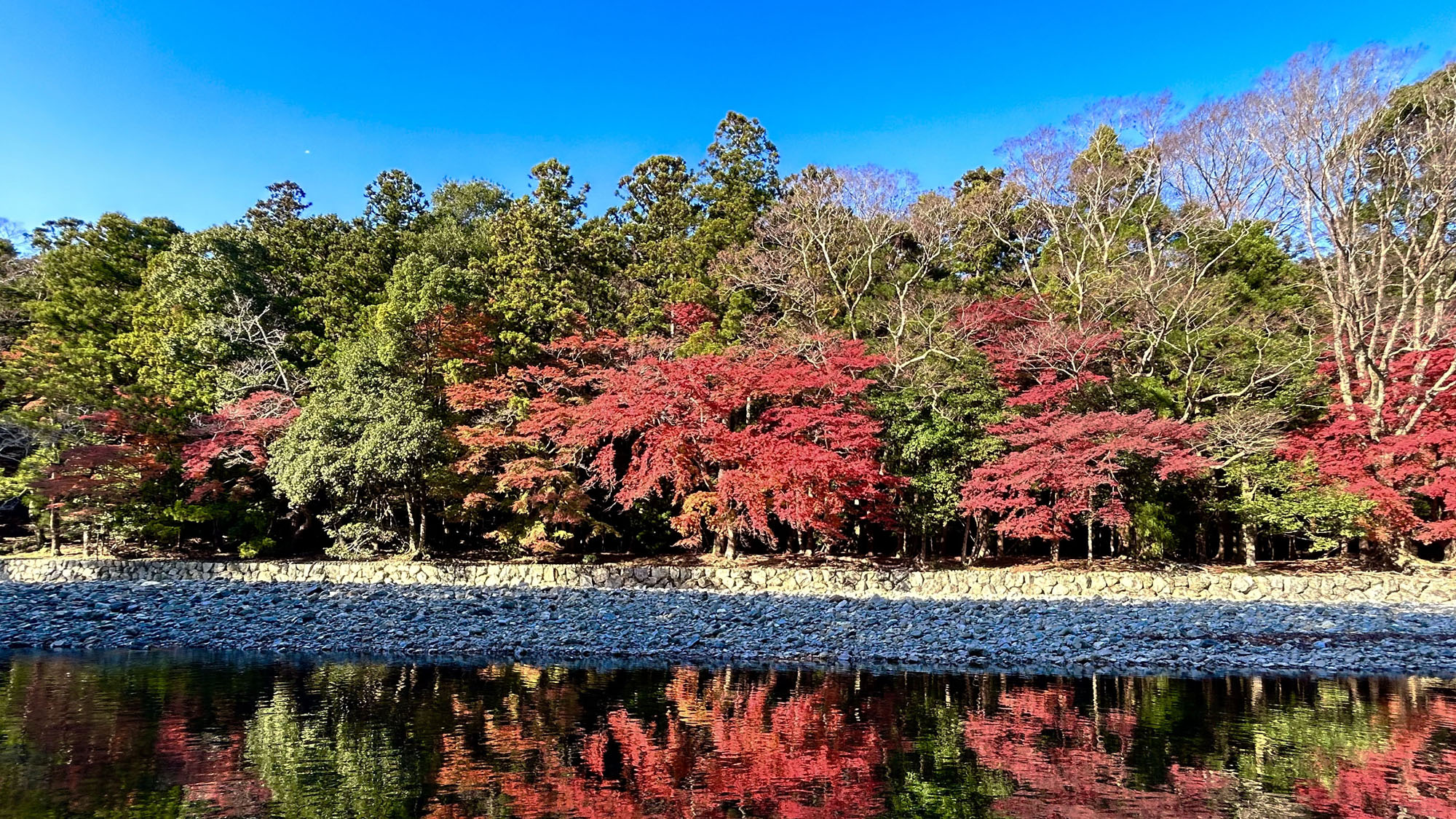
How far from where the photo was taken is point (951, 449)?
17.3 m

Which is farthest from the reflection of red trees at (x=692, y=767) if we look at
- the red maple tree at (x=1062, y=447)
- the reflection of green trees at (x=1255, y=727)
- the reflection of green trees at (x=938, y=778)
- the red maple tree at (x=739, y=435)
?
the red maple tree at (x=1062, y=447)

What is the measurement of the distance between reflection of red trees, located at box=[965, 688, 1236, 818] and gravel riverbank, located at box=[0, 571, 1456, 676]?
2.31 m

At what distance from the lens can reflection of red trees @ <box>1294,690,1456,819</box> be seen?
498cm

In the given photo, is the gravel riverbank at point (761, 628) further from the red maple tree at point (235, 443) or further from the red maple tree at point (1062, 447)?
the red maple tree at point (235, 443)

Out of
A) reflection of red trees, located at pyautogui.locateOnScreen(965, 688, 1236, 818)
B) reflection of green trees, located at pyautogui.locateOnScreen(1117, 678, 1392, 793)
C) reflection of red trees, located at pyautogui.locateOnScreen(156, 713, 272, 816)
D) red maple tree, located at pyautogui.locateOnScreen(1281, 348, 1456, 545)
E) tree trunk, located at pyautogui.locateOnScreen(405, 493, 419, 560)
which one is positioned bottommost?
reflection of green trees, located at pyautogui.locateOnScreen(1117, 678, 1392, 793)

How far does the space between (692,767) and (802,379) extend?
11447 mm

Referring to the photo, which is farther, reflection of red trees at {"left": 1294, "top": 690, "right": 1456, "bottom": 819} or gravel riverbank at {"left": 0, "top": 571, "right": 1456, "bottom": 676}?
gravel riverbank at {"left": 0, "top": 571, "right": 1456, "bottom": 676}

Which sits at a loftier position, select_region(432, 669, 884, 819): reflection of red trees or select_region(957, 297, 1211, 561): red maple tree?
select_region(957, 297, 1211, 561): red maple tree

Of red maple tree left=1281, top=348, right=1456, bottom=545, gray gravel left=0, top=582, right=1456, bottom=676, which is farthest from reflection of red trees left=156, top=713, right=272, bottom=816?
red maple tree left=1281, top=348, right=1456, bottom=545

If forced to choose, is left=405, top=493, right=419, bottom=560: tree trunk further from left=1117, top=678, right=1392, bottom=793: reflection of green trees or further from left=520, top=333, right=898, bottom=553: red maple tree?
left=1117, top=678, right=1392, bottom=793: reflection of green trees

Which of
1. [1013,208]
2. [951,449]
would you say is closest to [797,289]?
[951,449]

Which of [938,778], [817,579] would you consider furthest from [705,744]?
[817,579]

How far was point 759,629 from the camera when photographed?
11.3 m

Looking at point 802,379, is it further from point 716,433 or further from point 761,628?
point 761,628
